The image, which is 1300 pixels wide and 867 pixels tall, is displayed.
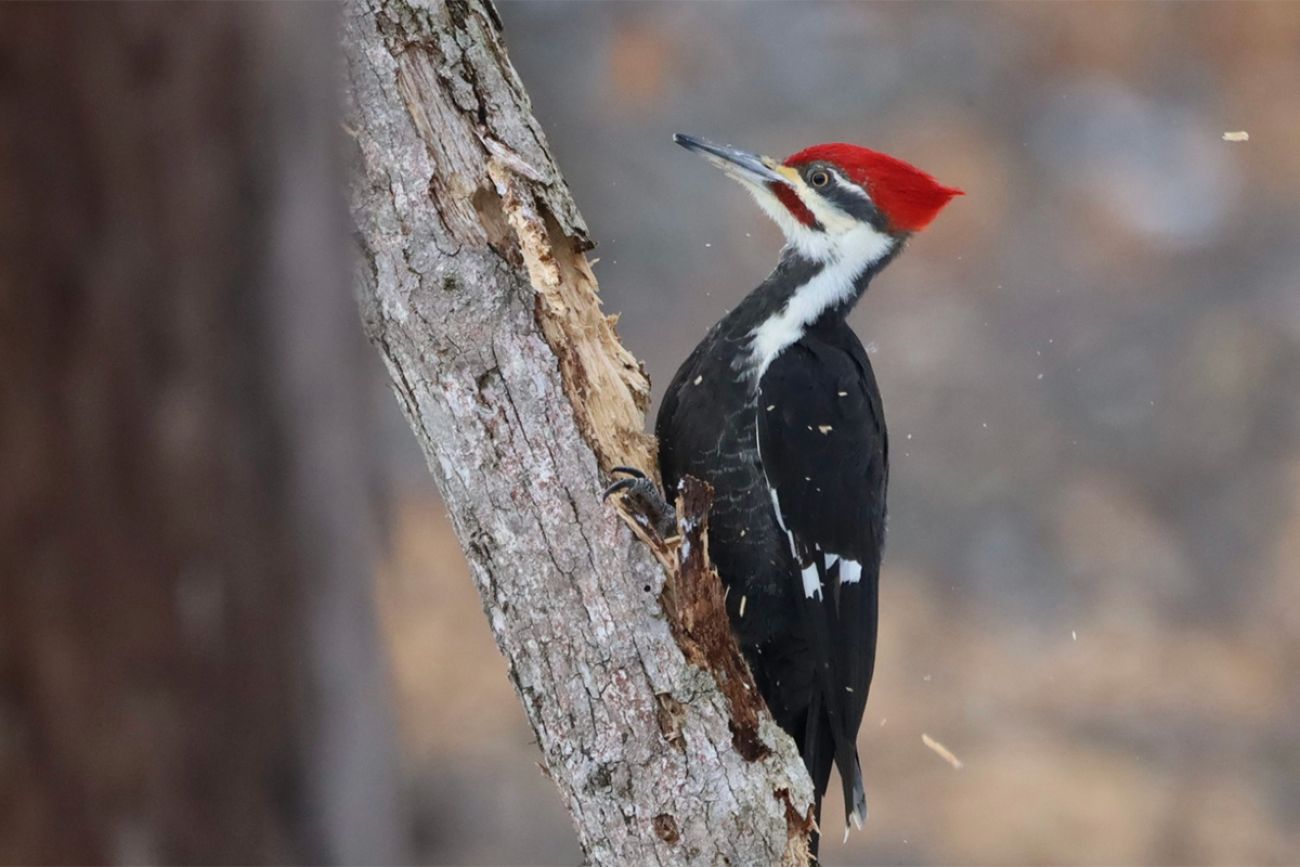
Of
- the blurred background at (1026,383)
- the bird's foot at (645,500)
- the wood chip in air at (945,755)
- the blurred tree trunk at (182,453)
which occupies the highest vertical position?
the blurred tree trunk at (182,453)

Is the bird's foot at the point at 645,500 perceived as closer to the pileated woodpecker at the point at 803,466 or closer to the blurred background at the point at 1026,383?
the pileated woodpecker at the point at 803,466

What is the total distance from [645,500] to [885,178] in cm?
86

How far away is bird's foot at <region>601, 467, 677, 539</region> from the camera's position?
1.68m

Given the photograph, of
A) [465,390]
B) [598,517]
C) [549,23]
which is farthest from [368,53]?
[549,23]

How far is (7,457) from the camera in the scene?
0.38m

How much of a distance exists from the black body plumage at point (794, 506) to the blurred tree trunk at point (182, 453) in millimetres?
1625

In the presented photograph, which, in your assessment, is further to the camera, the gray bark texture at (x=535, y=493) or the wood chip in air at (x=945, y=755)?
the wood chip in air at (x=945, y=755)

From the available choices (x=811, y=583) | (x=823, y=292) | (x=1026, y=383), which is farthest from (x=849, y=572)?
(x=1026, y=383)

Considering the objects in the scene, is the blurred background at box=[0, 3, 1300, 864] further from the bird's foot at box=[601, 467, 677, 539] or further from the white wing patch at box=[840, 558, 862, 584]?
the bird's foot at box=[601, 467, 677, 539]

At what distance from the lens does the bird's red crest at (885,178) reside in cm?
225

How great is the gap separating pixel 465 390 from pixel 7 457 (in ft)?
4.13

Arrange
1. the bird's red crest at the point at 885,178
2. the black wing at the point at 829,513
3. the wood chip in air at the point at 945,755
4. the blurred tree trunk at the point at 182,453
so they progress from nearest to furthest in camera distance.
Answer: the blurred tree trunk at the point at 182,453, the black wing at the point at 829,513, the bird's red crest at the point at 885,178, the wood chip in air at the point at 945,755

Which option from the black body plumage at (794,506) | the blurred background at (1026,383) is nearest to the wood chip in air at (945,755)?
the blurred background at (1026,383)

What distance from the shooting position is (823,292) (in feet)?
7.23
